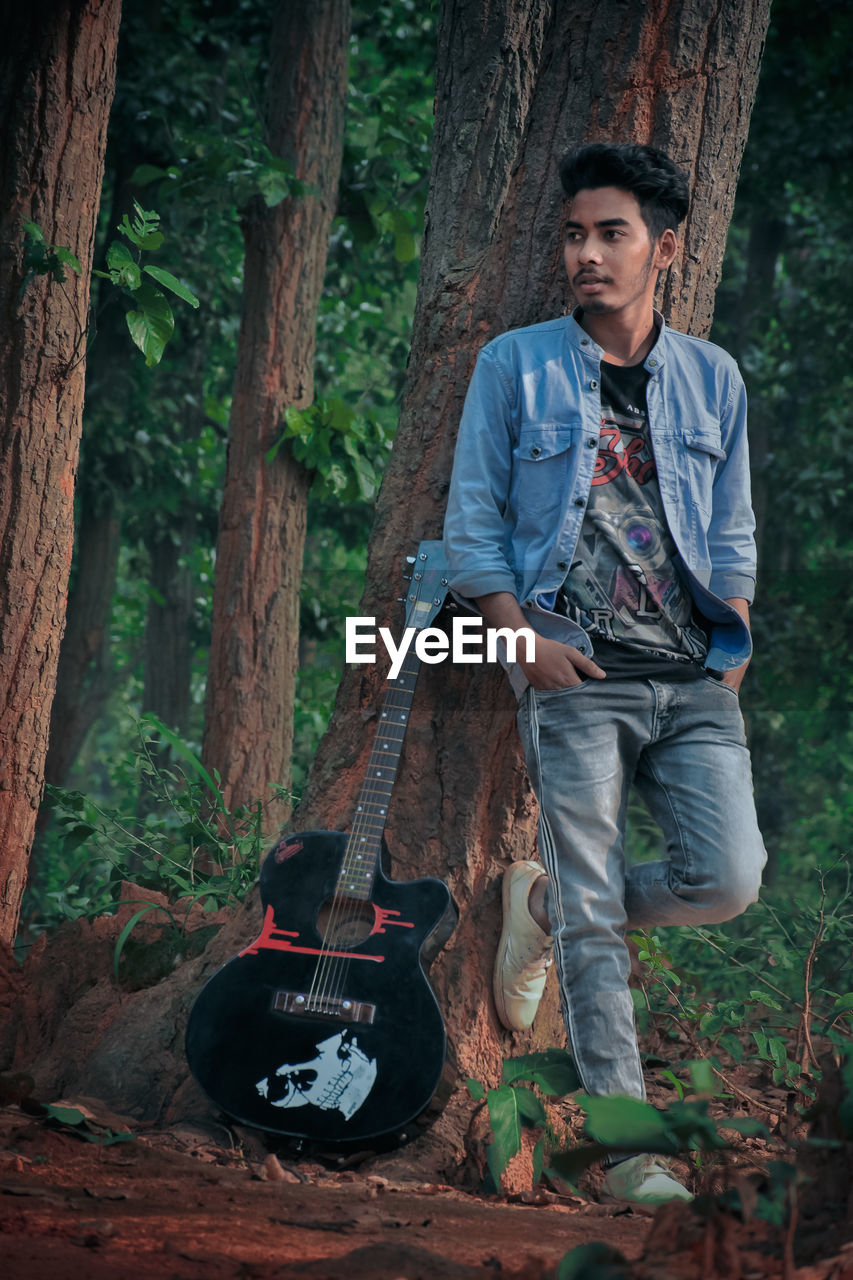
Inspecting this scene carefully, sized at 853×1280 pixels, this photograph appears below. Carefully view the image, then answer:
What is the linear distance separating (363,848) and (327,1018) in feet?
1.54

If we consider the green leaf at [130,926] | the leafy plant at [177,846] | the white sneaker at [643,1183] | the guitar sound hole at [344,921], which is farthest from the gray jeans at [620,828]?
the leafy plant at [177,846]

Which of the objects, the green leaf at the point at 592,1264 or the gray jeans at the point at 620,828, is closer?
the green leaf at the point at 592,1264

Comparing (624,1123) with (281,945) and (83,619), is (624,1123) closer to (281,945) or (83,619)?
(281,945)

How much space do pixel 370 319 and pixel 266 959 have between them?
10.5 m

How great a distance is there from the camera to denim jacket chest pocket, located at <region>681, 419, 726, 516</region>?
3.29 m

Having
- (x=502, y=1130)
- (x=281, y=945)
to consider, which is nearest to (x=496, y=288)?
(x=281, y=945)

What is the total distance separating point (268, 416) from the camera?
7855mm

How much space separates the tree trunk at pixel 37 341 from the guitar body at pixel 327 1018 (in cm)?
157

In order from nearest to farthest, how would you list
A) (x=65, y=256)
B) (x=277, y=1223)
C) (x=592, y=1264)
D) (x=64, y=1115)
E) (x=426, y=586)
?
(x=592, y=1264)
(x=277, y=1223)
(x=64, y=1115)
(x=426, y=586)
(x=65, y=256)

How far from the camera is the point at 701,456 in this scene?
3.32m

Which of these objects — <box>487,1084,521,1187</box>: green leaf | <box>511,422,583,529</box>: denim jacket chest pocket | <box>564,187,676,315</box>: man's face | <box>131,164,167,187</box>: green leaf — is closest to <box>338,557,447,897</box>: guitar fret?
<box>511,422,583,529</box>: denim jacket chest pocket

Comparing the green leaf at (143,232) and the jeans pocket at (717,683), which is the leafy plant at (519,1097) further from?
the green leaf at (143,232)

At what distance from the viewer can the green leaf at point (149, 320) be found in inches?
170

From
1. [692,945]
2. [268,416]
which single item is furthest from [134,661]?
[692,945]
